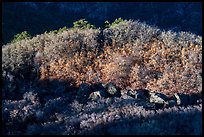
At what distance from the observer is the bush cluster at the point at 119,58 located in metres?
14.1

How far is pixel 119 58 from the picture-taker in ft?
48.1

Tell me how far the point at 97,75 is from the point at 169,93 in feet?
7.66

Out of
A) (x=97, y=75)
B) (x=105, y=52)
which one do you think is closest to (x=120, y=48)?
(x=105, y=52)

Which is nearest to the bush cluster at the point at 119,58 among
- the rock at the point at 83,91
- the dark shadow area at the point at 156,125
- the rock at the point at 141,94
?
the rock at the point at 141,94

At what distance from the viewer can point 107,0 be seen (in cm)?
4522

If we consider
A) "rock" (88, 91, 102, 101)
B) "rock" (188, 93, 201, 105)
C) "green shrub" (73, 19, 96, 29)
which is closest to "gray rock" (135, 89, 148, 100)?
"rock" (88, 91, 102, 101)

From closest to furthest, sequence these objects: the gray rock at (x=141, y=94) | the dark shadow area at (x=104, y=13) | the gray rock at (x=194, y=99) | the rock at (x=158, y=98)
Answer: the rock at (x=158, y=98) < the gray rock at (x=194, y=99) < the gray rock at (x=141, y=94) < the dark shadow area at (x=104, y=13)

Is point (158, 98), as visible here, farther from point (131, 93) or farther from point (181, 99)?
point (131, 93)

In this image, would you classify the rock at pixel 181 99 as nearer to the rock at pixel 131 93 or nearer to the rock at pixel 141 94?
the rock at pixel 141 94

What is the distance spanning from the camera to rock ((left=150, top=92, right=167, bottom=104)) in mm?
12642

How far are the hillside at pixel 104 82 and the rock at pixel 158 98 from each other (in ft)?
0.09

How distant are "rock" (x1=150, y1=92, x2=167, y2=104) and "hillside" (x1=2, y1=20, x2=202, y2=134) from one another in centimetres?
3

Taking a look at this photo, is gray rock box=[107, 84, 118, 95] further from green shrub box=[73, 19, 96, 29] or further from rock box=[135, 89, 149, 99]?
green shrub box=[73, 19, 96, 29]

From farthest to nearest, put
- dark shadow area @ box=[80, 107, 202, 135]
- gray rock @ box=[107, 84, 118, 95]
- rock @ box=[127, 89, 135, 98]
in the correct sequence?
1. gray rock @ box=[107, 84, 118, 95]
2. rock @ box=[127, 89, 135, 98]
3. dark shadow area @ box=[80, 107, 202, 135]
